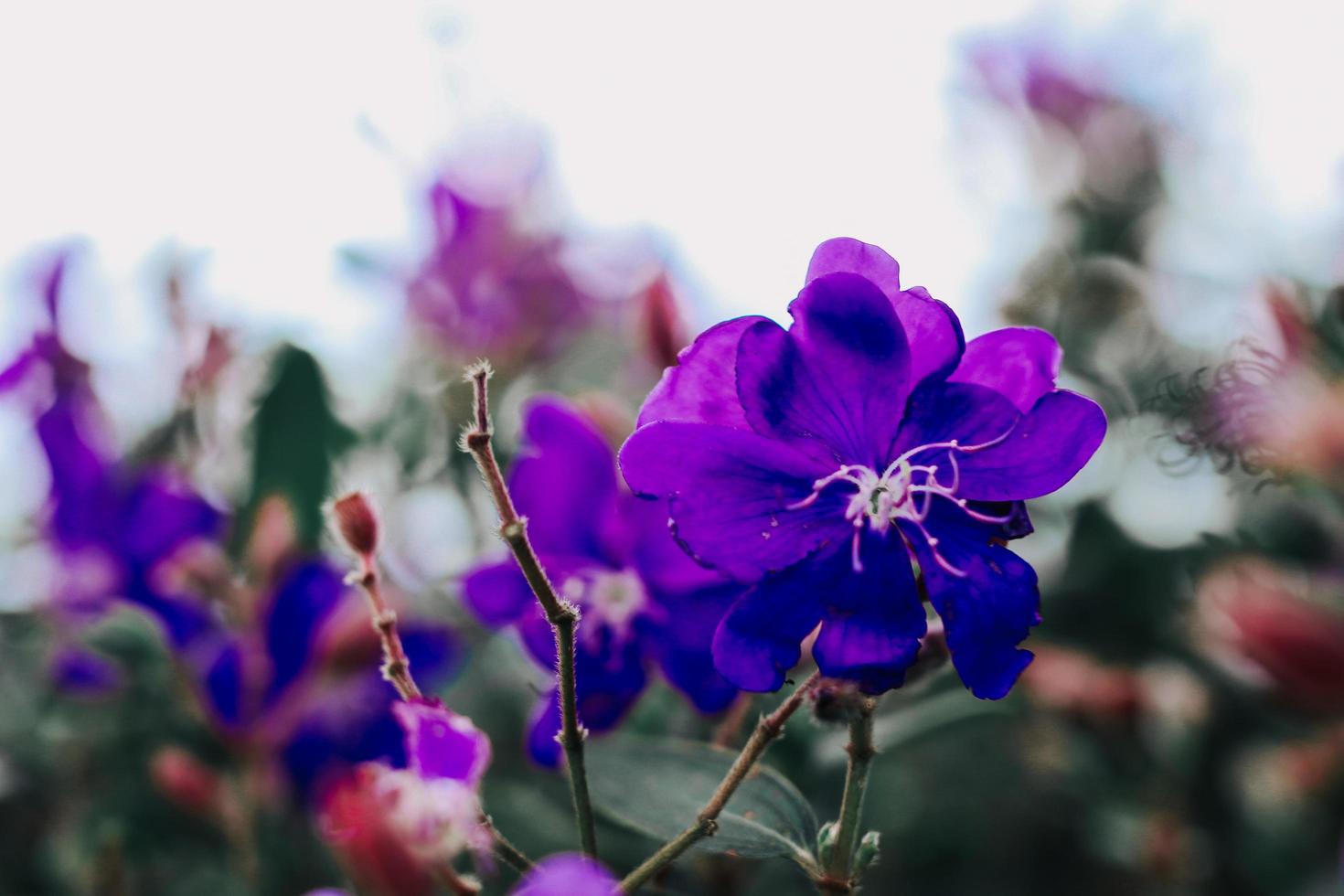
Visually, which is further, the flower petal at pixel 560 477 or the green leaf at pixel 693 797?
the flower petal at pixel 560 477

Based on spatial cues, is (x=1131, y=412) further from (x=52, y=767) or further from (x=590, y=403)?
(x=52, y=767)

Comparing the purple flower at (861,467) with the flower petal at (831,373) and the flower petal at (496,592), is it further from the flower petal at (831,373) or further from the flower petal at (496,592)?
the flower petal at (496,592)

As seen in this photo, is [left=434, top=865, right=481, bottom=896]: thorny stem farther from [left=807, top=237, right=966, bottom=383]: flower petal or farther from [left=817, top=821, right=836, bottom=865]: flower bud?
[left=807, top=237, right=966, bottom=383]: flower petal

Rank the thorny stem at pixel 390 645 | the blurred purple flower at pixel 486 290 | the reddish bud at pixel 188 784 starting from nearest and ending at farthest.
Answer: the thorny stem at pixel 390 645 → the reddish bud at pixel 188 784 → the blurred purple flower at pixel 486 290

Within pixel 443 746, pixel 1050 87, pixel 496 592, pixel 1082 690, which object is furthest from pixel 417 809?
pixel 1050 87

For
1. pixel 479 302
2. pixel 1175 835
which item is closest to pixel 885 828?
pixel 1175 835

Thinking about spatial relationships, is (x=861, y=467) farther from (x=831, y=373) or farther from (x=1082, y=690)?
(x=1082, y=690)

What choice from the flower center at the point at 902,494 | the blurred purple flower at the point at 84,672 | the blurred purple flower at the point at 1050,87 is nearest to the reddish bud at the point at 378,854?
the flower center at the point at 902,494

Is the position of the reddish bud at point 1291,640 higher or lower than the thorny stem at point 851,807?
lower
